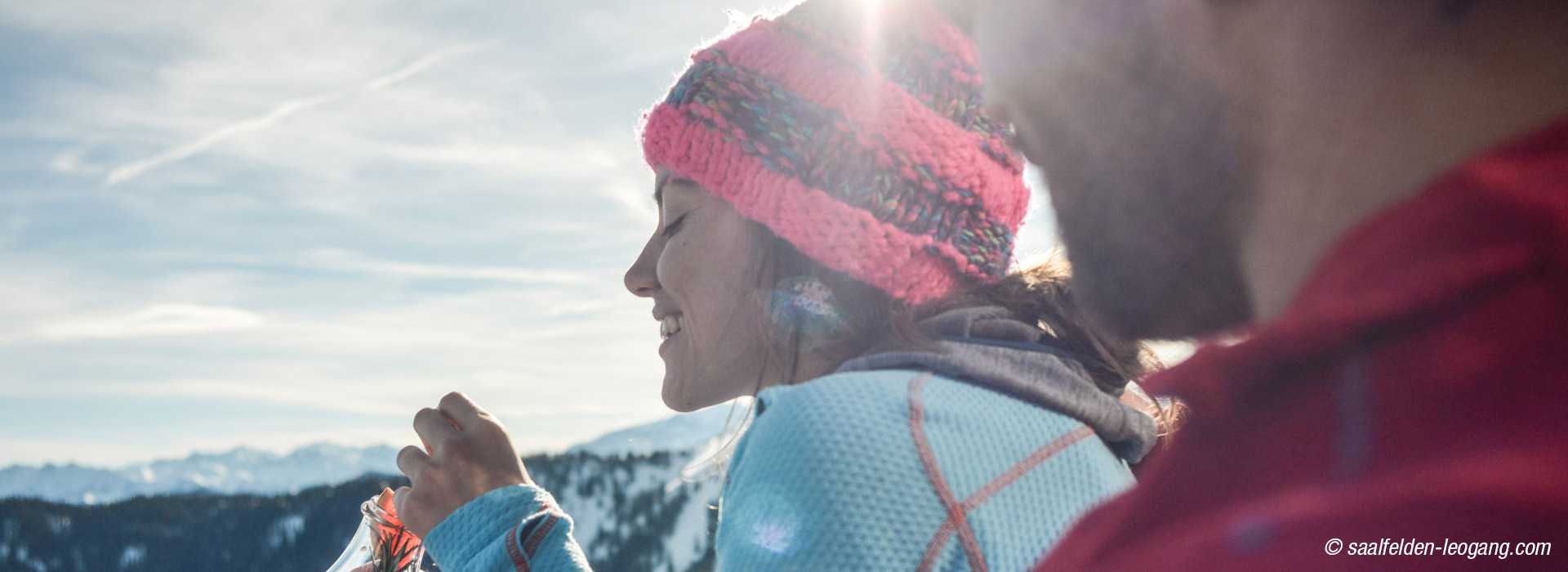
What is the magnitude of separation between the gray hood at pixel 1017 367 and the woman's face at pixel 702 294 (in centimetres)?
37

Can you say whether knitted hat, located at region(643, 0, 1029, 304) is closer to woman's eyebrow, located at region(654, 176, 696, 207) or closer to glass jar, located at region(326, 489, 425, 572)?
woman's eyebrow, located at region(654, 176, 696, 207)

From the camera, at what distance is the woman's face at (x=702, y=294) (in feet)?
8.16

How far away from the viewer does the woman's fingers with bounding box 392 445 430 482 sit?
250 centimetres

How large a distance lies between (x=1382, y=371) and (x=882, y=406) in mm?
1079

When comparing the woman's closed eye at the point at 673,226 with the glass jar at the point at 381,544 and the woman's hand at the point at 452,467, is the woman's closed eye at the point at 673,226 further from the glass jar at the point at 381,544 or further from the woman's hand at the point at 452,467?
the glass jar at the point at 381,544

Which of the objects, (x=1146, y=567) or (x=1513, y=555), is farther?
(x=1146, y=567)

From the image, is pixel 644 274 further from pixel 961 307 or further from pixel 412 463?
pixel 961 307

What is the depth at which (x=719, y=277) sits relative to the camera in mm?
2494

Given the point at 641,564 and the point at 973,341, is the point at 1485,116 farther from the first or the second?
the point at 641,564

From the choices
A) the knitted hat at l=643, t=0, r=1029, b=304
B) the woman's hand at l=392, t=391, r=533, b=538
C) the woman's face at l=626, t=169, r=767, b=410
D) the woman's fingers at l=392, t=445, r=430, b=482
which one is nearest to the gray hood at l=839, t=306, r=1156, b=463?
the knitted hat at l=643, t=0, r=1029, b=304

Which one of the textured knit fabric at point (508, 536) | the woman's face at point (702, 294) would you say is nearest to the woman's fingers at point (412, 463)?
the textured knit fabric at point (508, 536)

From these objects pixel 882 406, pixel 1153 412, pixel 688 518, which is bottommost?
pixel 688 518

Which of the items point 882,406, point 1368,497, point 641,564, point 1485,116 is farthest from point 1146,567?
point 641,564

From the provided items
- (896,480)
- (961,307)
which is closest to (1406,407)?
(896,480)
